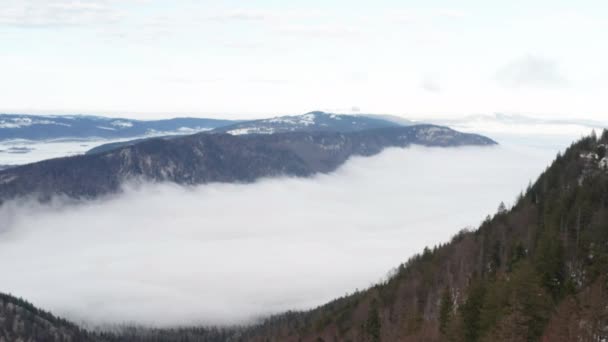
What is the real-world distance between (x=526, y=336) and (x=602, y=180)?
284ft

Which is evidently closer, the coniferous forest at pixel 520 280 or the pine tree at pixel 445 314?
the coniferous forest at pixel 520 280

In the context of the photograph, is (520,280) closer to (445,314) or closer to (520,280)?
(520,280)

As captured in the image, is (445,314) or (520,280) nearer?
(520,280)

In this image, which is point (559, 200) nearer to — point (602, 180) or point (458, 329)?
point (602, 180)

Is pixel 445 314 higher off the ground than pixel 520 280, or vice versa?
pixel 520 280

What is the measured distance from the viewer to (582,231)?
380ft

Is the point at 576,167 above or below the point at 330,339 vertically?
above

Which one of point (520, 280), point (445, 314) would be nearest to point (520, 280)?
point (520, 280)

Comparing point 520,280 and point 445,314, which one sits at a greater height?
point 520,280

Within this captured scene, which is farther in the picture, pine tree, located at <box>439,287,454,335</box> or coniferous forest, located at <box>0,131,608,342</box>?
pine tree, located at <box>439,287,454,335</box>

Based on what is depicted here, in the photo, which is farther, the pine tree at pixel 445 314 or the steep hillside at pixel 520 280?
the pine tree at pixel 445 314

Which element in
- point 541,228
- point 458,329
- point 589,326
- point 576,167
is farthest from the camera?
point 576,167

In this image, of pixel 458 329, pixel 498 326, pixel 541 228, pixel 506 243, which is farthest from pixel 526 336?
pixel 506 243

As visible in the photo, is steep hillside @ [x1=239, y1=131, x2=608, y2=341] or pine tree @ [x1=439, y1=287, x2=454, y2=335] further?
pine tree @ [x1=439, y1=287, x2=454, y2=335]
